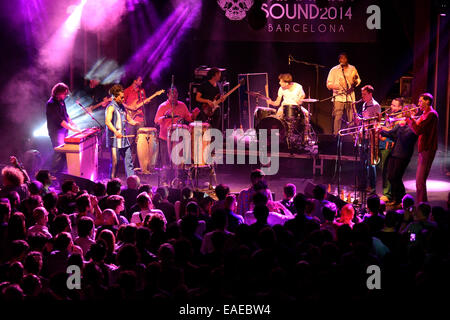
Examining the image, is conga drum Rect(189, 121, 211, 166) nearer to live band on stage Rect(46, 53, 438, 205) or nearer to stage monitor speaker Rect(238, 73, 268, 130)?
live band on stage Rect(46, 53, 438, 205)

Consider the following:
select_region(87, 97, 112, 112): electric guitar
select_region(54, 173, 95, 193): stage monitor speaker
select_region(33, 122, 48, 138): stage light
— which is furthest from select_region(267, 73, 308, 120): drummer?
select_region(33, 122, 48, 138): stage light

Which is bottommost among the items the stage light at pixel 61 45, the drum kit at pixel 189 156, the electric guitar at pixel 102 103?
the drum kit at pixel 189 156

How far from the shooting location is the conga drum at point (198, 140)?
33.0 feet

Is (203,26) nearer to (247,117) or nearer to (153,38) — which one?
(153,38)

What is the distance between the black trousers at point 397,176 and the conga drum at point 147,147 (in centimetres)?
477

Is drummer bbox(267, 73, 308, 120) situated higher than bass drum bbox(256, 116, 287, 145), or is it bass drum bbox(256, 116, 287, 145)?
drummer bbox(267, 73, 308, 120)

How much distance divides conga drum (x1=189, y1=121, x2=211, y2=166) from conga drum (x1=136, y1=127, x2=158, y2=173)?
1502mm

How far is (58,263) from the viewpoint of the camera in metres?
4.84

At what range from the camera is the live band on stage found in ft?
28.5

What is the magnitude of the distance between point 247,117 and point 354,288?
35.8ft

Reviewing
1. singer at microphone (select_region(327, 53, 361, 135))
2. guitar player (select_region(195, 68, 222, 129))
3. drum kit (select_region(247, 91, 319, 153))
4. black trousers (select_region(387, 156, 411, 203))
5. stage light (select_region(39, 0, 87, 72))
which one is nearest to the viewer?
black trousers (select_region(387, 156, 411, 203))

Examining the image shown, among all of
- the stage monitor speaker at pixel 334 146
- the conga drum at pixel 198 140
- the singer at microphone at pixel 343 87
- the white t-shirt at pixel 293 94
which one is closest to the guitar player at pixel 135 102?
the conga drum at pixel 198 140

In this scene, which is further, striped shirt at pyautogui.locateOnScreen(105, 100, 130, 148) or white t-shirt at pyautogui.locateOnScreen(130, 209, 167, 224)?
striped shirt at pyautogui.locateOnScreen(105, 100, 130, 148)

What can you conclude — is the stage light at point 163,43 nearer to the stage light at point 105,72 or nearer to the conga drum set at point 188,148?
the stage light at point 105,72
